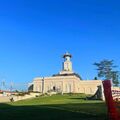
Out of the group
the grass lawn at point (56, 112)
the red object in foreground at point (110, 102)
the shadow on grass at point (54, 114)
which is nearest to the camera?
the red object in foreground at point (110, 102)

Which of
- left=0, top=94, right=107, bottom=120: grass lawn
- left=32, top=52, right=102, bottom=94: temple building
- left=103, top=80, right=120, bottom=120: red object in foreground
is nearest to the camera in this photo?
left=103, top=80, right=120, bottom=120: red object in foreground

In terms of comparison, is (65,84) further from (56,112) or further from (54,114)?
(54,114)

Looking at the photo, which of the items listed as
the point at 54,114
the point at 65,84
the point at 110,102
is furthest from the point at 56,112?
the point at 65,84

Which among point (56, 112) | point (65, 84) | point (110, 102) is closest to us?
point (110, 102)

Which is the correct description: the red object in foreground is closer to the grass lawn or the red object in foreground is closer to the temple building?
the grass lawn

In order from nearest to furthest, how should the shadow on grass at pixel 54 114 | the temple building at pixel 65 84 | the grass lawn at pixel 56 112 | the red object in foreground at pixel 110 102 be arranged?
the red object in foreground at pixel 110 102 → the shadow on grass at pixel 54 114 → the grass lawn at pixel 56 112 → the temple building at pixel 65 84

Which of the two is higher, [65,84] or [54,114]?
[65,84]

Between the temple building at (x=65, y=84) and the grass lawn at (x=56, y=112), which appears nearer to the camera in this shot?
the grass lawn at (x=56, y=112)

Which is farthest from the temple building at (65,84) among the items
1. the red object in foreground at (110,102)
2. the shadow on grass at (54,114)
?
the red object in foreground at (110,102)

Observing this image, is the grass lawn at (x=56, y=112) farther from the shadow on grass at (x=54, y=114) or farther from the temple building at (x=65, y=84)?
the temple building at (x=65, y=84)

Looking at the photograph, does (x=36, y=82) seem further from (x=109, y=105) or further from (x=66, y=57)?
(x=109, y=105)

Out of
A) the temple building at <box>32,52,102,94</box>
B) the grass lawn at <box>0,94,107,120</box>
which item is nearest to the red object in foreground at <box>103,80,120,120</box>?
the grass lawn at <box>0,94,107,120</box>

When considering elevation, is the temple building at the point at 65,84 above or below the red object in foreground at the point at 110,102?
above

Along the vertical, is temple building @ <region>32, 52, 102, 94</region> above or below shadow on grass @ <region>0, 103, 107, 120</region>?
above
